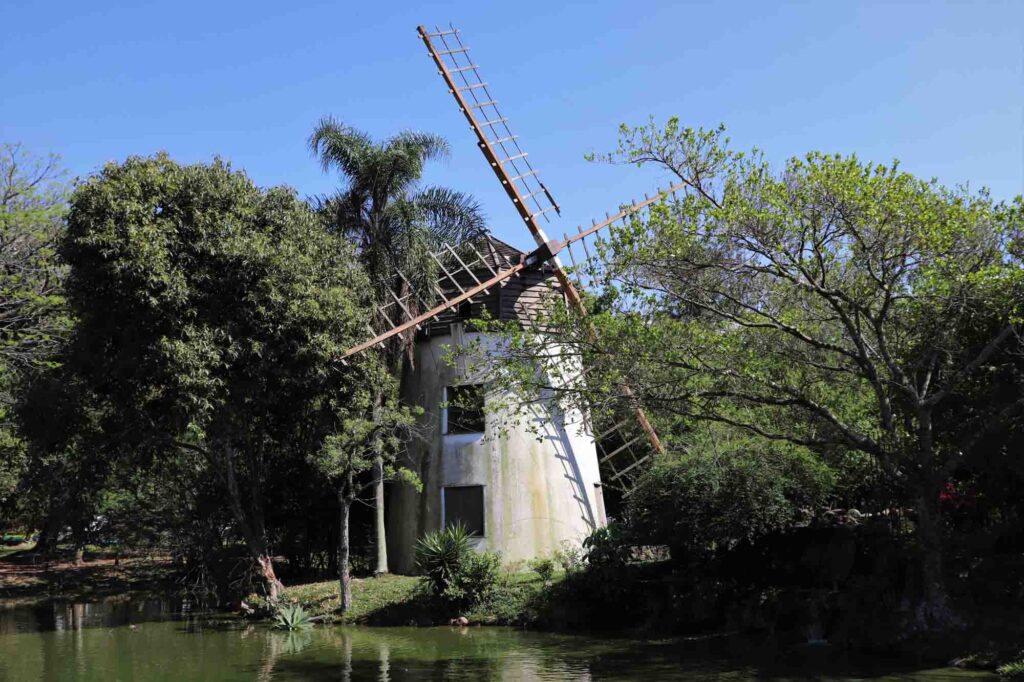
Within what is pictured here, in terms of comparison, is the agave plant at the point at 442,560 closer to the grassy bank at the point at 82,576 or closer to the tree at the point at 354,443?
the tree at the point at 354,443

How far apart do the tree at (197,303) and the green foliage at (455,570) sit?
14.0ft

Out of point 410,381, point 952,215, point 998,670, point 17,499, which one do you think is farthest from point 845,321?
point 17,499

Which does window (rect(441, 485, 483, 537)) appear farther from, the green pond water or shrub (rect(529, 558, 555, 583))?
the green pond water

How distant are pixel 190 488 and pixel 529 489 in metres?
10.9

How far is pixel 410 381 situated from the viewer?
29.0 m

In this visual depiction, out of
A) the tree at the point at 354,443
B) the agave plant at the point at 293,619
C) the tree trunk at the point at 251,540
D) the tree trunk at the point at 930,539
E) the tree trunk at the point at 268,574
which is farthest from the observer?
the tree trunk at the point at 251,540

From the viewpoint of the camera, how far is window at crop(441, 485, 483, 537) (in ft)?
86.2

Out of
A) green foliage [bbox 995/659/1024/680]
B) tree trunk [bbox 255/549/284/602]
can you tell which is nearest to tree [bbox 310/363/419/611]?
tree trunk [bbox 255/549/284/602]

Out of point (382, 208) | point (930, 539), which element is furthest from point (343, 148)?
point (930, 539)

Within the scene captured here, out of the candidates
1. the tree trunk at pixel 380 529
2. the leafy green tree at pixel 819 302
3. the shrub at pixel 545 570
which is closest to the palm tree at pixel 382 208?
the tree trunk at pixel 380 529

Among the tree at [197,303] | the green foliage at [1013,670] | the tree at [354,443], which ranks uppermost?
the tree at [197,303]

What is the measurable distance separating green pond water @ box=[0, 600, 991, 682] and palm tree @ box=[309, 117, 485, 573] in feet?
23.0

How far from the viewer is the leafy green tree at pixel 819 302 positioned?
14375 millimetres

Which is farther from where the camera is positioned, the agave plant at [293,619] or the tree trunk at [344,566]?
the tree trunk at [344,566]
